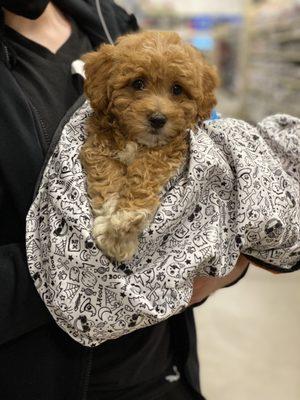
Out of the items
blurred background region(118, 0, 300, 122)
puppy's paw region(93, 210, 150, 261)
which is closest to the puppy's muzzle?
puppy's paw region(93, 210, 150, 261)

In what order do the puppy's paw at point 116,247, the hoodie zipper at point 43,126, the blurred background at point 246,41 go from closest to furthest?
the puppy's paw at point 116,247 → the hoodie zipper at point 43,126 → the blurred background at point 246,41

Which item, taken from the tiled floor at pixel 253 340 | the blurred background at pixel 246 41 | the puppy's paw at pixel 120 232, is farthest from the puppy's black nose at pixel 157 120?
the blurred background at pixel 246 41

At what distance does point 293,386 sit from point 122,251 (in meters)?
1.68

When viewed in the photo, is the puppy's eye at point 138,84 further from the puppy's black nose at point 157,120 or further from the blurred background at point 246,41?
the blurred background at point 246,41

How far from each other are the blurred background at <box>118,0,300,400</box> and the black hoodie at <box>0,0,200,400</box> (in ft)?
4.67

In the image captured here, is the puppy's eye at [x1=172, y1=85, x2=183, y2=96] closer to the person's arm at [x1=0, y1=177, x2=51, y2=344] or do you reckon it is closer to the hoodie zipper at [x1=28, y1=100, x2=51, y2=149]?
the hoodie zipper at [x1=28, y1=100, x2=51, y2=149]

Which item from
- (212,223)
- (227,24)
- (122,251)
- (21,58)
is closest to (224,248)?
(212,223)

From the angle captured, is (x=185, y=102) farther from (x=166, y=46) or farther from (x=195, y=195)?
(x=195, y=195)

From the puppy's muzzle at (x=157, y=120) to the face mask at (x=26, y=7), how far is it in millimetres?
349

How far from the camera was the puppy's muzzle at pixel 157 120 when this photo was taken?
1.02m

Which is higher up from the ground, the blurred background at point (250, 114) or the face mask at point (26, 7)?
the face mask at point (26, 7)

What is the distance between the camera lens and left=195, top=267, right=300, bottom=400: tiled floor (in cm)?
224

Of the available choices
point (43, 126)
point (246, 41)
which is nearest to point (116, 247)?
point (43, 126)

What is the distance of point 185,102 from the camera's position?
1083 mm
